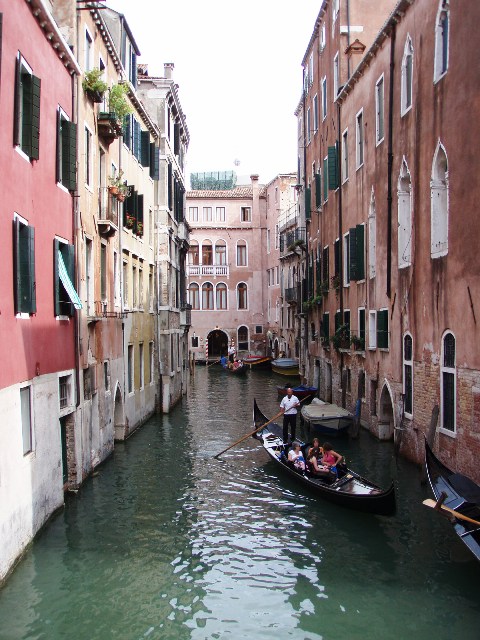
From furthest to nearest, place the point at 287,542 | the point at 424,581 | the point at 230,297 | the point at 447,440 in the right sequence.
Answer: the point at 230,297 → the point at 447,440 → the point at 287,542 → the point at 424,581

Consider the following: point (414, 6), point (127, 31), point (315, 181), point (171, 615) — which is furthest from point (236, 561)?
point (315, 181)

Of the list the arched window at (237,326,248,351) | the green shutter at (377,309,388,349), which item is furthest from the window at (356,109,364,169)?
the arched window at (237,326,248,351)

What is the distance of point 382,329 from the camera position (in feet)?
50.0

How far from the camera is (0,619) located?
6.79 m

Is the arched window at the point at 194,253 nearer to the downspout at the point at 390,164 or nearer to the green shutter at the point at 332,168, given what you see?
the green shutter at the point at 332,168

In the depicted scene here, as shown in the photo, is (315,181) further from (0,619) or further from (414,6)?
(0,619)

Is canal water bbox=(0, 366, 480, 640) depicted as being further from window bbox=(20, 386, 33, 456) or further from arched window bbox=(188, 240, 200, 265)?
arched window bbox=(188, 240, 200, 265)

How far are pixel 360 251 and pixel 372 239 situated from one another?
0.68m

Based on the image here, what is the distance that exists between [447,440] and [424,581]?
11.7ft

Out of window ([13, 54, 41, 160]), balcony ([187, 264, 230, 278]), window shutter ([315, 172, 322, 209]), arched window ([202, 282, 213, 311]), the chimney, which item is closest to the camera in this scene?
window ([13, 54, 41, 160])

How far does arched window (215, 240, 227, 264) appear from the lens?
149 ft

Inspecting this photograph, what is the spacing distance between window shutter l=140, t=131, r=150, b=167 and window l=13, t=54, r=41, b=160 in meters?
9.84

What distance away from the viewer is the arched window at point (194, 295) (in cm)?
4509

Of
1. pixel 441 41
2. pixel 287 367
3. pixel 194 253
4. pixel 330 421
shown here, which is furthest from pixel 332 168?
pixel 194 253
